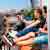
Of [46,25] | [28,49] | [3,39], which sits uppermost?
[46,25]

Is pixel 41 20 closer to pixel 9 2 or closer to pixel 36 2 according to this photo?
pixel 36 2

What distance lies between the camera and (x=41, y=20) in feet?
3.33

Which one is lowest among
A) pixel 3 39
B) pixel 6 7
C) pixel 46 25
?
pixel 3 39

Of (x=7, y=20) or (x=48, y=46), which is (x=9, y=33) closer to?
(x=7, y=20)

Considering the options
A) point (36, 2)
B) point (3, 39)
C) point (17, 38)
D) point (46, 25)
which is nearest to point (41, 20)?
point (46, 25)

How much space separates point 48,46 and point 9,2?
0.58 metres

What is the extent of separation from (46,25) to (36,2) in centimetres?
25

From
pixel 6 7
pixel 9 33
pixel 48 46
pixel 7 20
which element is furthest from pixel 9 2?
pixel 48 46

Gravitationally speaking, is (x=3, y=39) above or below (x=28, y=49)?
above

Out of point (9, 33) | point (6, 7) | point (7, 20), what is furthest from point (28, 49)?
point (6, 7)

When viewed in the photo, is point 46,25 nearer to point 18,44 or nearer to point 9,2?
point 18,44

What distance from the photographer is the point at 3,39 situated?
3.31 ft

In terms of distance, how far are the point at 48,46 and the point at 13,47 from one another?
1.14ft

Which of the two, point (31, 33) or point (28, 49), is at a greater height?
point (31, 33)
